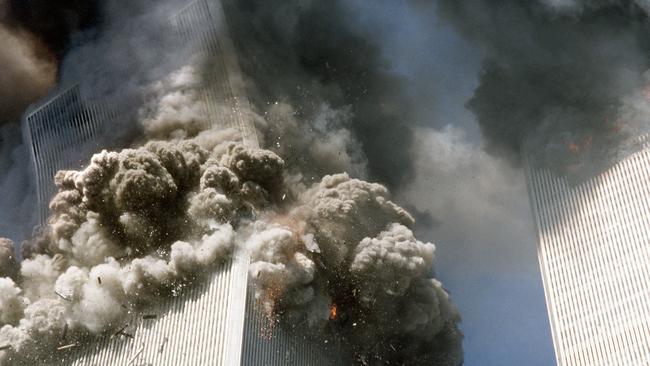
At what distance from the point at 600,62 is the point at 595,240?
88.8 feet

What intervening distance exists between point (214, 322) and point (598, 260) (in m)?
57.1

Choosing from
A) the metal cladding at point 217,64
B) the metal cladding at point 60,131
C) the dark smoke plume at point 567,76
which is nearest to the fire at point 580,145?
the dark smoke plume at point 567,76

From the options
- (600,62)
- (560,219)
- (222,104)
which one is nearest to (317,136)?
(222,104)

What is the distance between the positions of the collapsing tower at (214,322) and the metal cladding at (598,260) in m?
36.2

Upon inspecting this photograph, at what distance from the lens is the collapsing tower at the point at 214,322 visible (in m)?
73.6

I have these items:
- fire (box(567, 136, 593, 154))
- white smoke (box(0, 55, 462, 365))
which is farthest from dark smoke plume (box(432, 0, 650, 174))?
white smoke (box(0, 55, 462, 365))

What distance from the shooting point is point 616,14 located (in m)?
115

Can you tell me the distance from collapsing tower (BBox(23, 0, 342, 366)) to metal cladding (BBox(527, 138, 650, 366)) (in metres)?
36.2

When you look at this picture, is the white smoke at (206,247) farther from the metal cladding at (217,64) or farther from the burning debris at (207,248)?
the metal cladding at (217,64)

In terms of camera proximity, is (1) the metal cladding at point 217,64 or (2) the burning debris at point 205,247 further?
(1) the metal cladding at point 217,64

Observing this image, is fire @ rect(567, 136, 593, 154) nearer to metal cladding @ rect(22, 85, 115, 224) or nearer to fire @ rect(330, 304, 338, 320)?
fire @ rect(330, 304, 338, 320)

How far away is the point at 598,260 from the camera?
348ft

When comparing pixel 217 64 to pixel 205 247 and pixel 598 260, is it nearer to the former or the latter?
pixel 205 247

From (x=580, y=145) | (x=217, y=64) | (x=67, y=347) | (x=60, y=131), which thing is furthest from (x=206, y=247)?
(x=580, y=145)
